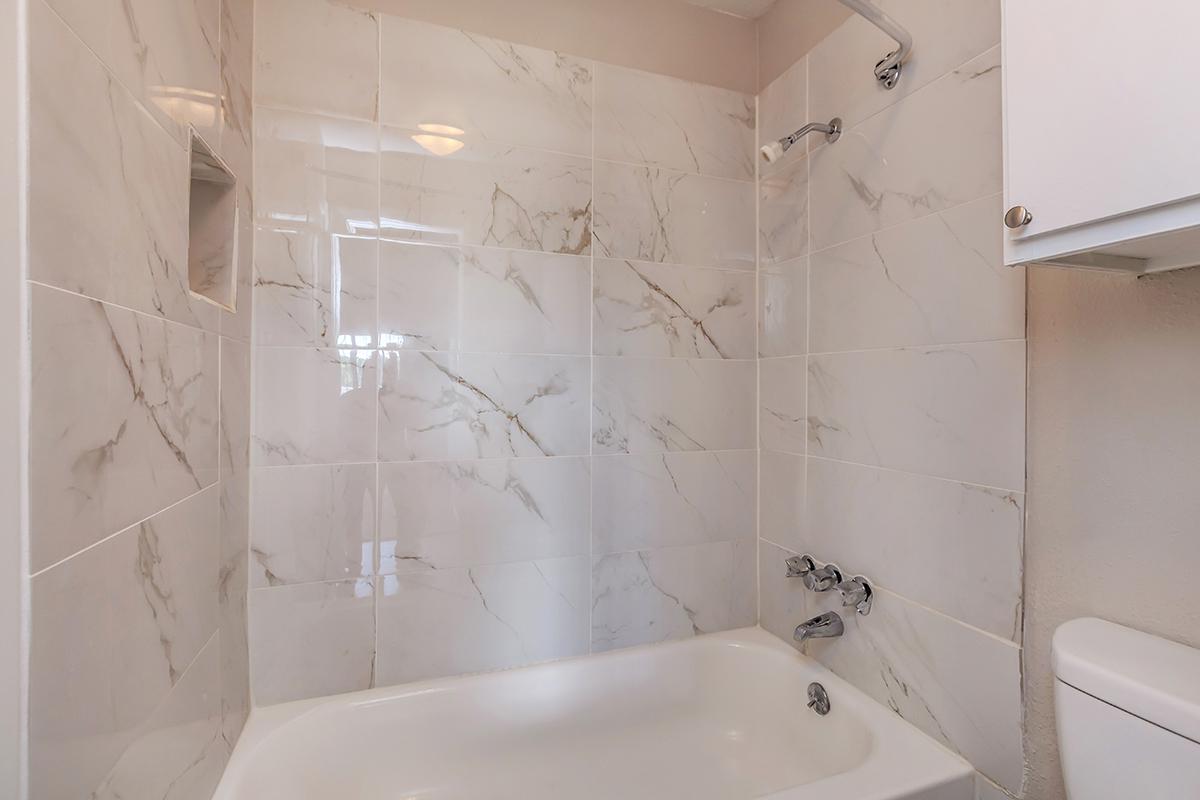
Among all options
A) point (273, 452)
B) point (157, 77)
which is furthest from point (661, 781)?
point (157, 77)

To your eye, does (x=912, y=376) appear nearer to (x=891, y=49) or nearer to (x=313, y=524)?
(x=891, y=49)

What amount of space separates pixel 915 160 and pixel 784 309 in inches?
22.4

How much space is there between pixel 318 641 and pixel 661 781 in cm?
106

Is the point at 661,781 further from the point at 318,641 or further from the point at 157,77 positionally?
the point at 157,77

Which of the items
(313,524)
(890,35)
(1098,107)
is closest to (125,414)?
(313,524)

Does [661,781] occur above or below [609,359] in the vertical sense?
below

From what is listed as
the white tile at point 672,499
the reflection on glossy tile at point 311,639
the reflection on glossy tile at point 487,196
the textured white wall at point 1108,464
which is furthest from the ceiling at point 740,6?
the reflection on glossy tile at point 311,639

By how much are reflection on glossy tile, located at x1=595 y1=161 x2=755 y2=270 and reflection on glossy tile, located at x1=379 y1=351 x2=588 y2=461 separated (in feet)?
1.44

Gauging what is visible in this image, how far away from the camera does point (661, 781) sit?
62.3 inches

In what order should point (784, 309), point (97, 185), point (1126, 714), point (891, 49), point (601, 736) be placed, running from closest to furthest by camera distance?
point (97, 185) → point (1126, 714) → point (891, 49) → point (601, 736) → point (784, 309)

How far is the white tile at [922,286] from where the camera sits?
1.14 metres

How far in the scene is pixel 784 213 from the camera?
1782mm

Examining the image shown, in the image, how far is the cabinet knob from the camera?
80cm

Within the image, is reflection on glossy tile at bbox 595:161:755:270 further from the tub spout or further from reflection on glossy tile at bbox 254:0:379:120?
the tub spout
